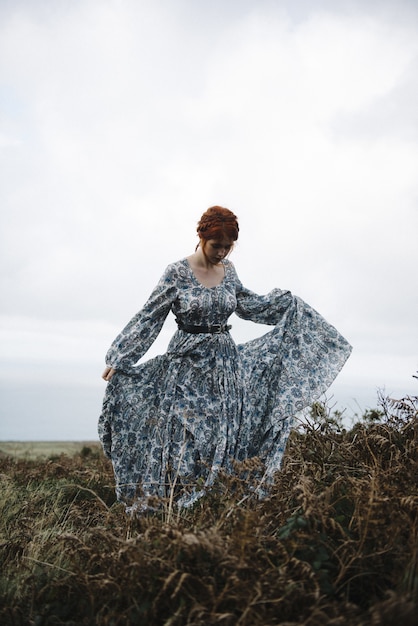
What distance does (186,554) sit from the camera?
248 centimetres

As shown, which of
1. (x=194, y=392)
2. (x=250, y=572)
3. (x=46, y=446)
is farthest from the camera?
(x=46, y=446)

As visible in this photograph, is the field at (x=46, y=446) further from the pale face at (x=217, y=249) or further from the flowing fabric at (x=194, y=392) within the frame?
the pale face at (x=217, y=249)

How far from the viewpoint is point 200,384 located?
4.88 meters

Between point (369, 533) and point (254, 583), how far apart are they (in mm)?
660

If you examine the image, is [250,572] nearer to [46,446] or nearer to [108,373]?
[108,373]

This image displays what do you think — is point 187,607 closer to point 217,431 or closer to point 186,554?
point 186,554

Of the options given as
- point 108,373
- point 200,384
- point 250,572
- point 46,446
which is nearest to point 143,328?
point 108,373

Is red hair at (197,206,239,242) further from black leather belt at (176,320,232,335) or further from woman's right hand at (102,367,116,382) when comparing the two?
woman's right hand at (102,367,116,382)

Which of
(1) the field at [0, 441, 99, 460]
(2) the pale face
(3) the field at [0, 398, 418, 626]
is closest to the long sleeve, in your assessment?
(2) the pale face

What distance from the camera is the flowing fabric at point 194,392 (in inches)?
186

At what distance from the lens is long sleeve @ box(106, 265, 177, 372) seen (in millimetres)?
4918

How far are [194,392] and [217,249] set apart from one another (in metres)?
1.20

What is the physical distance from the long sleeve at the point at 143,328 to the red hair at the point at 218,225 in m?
0.42

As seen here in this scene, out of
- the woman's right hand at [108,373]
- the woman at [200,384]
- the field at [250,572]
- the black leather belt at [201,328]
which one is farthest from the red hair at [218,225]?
the field at [250,572]
